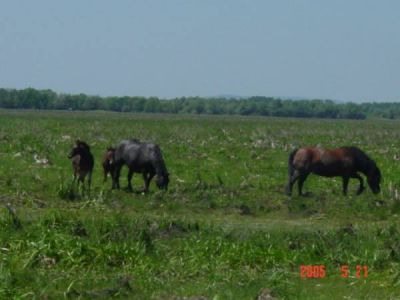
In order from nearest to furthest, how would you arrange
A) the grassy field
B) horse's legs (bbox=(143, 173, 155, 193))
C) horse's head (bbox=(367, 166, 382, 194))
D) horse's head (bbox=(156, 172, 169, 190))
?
the grassy field
horse's head (bbox=(156, 172, 169, 190))
horse's legs (bbox=(143, 173, 155, 193))
horse's head (bbox=(367, 166, 382, 194))

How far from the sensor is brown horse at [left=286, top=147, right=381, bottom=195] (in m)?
22.9

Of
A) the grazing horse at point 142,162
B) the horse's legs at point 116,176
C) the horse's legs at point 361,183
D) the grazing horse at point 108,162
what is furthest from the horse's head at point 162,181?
the horse's legs at point 361,183

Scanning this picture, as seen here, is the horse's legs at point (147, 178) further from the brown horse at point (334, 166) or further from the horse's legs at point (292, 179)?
the brown horse at point (334, 166)

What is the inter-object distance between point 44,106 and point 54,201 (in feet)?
360

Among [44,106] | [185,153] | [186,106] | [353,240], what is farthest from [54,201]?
[186,106]

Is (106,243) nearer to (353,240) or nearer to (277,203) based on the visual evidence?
(353,240)

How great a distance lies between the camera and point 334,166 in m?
23.1

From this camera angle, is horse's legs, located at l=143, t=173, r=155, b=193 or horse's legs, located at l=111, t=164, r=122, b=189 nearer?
horse's legs, located at l=143, t=173, r=155, b=193

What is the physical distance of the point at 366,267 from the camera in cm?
1347

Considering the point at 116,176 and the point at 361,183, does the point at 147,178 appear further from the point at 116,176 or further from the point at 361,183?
the point at 361,183
